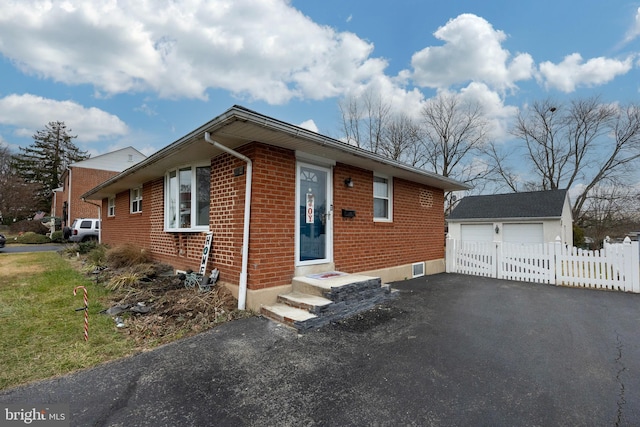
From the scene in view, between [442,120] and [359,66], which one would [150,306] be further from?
[442,120]

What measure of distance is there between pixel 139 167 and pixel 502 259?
9834 millimetres

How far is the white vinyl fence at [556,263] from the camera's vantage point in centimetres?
677

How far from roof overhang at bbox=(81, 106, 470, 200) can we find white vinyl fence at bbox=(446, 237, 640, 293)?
312 cm

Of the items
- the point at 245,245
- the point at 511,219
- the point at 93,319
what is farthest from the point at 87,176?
the point at 511,219

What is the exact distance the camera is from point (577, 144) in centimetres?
2461

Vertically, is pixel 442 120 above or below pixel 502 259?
above

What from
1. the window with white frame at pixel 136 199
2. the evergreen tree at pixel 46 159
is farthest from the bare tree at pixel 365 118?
the evergreen tree at pixel 46 159

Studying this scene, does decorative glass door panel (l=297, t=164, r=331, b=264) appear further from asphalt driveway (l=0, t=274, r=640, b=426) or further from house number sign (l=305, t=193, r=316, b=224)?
asphalt driveway (l=0, t=274, r=640, b=426)

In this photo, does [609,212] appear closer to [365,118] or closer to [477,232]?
[477,232]

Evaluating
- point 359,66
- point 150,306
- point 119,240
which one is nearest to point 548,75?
point 359,66

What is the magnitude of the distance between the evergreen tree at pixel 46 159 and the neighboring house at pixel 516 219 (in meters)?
42.8

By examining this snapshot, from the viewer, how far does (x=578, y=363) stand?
10.1ft

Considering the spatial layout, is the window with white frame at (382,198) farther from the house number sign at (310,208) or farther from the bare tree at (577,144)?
the bare tree at (577,144)

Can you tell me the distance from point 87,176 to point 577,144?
1584 inches
